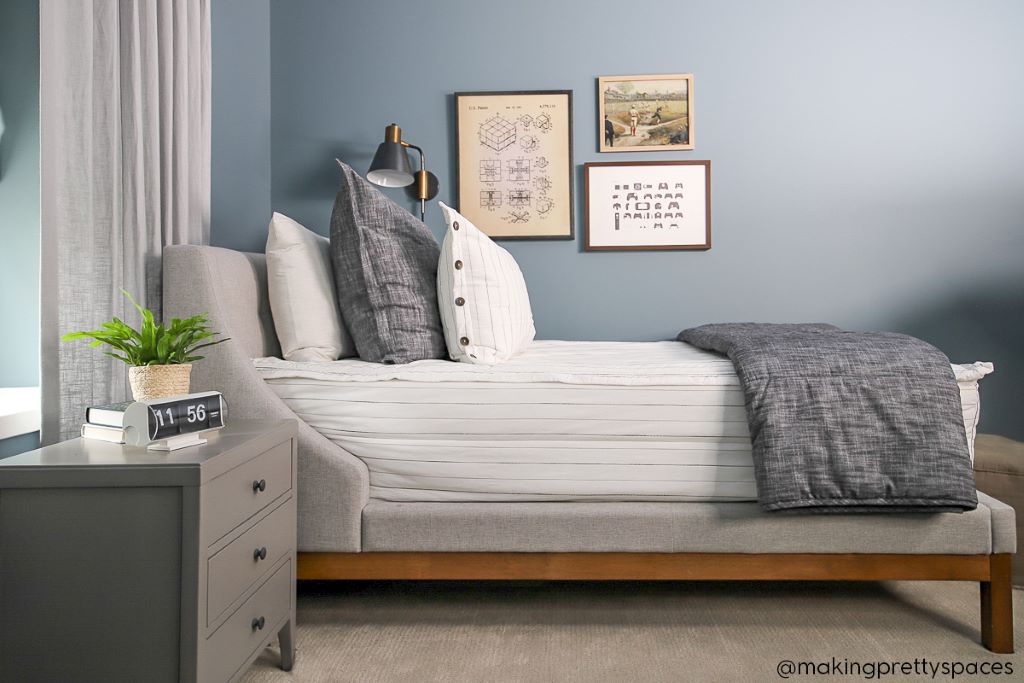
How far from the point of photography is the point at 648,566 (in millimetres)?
1567

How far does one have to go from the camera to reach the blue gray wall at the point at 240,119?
241cm

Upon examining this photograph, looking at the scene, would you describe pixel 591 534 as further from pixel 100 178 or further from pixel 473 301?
pixel 100 178

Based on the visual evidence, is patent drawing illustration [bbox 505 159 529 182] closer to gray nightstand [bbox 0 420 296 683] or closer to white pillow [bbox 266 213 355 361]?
white pillow [bbox 266 213 355 361]

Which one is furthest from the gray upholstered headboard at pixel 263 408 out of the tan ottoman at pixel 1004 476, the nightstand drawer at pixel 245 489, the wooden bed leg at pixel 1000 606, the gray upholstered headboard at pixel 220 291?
the tan ottoman at pixel 1004 476

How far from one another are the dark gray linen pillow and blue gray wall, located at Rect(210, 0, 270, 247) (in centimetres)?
82

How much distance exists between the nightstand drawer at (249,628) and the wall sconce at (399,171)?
1.69 meters

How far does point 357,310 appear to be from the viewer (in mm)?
1791

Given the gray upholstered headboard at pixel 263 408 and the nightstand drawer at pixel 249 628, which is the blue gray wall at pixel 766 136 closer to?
the gray upholstered headboard at pixel 263 408

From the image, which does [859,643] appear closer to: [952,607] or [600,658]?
[952,607]

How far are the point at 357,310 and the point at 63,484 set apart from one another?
88 cm

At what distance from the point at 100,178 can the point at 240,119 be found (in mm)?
1144

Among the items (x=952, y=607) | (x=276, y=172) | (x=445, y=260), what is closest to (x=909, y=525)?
(x=952, y=607)

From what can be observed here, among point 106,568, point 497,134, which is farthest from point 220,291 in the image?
point 497,134

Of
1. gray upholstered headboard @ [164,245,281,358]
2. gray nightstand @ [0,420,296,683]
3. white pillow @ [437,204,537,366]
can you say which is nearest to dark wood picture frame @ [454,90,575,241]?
white pillow @ [437,204,537,366]
